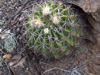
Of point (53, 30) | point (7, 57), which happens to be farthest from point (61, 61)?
point (7, 57)

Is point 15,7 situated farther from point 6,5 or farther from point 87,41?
point 87,41

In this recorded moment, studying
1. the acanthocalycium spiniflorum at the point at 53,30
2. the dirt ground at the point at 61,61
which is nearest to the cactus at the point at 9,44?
the dirt ground at the point at 61,61

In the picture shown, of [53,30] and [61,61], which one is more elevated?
[53,30]

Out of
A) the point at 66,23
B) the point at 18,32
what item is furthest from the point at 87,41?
the point at 18,32

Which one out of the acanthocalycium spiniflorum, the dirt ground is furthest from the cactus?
the acanthocalycium spiniflorum

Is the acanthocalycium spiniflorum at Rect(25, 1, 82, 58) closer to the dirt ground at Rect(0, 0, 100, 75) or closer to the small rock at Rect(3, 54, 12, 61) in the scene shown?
the dirt ground at Rect(0, 0, 100, 75)

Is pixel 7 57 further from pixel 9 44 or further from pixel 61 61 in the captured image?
pixel 61 61

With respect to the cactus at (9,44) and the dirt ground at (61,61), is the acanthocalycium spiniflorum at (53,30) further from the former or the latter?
the cactus at (9,44)

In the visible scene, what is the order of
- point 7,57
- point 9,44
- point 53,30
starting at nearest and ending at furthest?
1. point 53,30
2. point 7,57
3. point 9,44
